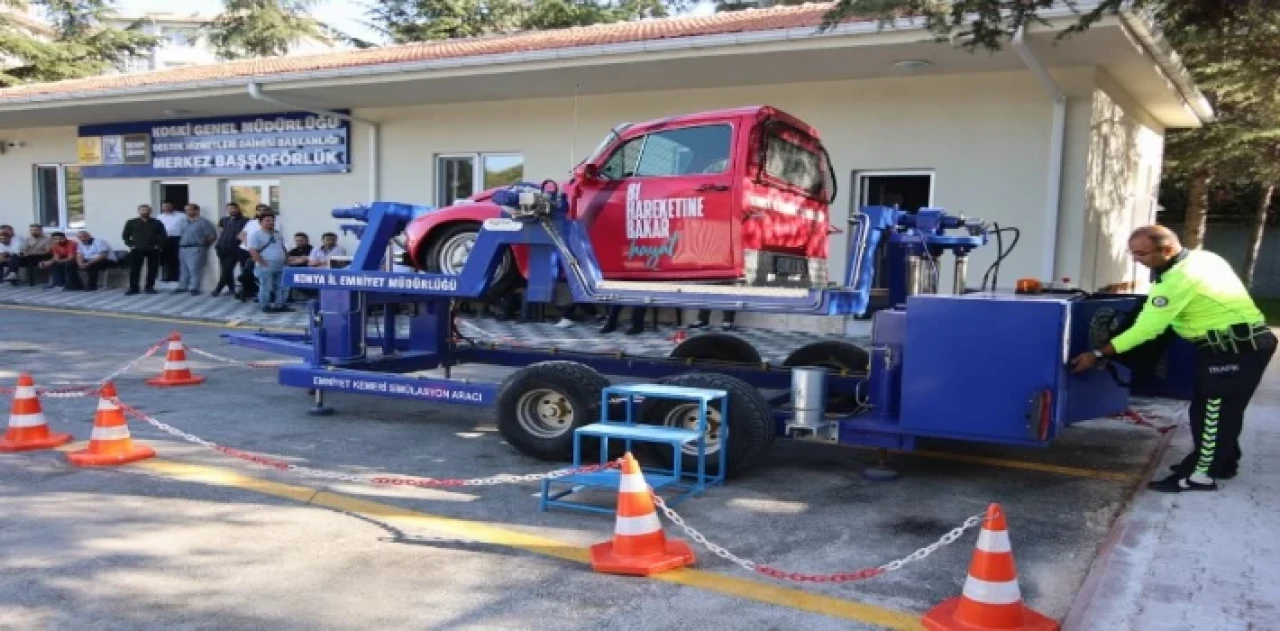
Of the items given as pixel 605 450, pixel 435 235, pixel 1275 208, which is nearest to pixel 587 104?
pixel 435 235

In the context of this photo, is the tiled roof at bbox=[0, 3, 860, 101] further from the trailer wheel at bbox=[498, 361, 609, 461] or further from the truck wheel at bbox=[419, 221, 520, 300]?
the trailer wheel at bbox=[498, 361, 609, 461]

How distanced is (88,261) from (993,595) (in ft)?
Answer: 65.5

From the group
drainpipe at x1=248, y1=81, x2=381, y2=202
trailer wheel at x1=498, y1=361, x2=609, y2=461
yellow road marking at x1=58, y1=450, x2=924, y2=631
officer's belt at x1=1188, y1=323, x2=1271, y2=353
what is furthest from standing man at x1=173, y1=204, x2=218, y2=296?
officer's belt at x1=1188, y1=323, x2=1271, y2=353

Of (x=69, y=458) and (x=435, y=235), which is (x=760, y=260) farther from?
(x=69, y=458)

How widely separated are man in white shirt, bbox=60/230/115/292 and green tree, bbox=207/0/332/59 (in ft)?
64.1

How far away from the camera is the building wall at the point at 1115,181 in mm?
12422

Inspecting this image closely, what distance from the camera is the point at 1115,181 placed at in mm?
14109

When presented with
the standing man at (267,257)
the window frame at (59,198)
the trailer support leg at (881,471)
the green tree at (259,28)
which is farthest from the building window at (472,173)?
the green tree at (259,28)

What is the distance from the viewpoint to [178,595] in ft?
13.1

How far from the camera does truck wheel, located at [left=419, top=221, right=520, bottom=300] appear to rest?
762cm

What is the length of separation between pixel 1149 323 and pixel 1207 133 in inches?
705

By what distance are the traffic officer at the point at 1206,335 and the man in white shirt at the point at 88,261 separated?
19197 mm

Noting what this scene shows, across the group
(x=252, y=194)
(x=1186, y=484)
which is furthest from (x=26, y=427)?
(x=252, y=194)

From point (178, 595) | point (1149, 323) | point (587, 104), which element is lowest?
→ point (178, 595)
